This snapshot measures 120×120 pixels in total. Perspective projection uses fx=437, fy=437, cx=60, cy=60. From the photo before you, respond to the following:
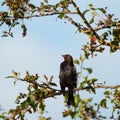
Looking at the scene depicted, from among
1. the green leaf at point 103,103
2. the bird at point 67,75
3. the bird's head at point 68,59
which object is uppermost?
the bird's head at point 68,59

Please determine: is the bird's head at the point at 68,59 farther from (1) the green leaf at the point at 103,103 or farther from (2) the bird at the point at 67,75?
(1) the green leaf at the point at 103,103

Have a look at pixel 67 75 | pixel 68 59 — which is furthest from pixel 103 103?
pixel 68 59

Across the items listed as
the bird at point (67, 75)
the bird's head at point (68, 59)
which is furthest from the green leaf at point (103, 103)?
the bird's head at point (68, 59)

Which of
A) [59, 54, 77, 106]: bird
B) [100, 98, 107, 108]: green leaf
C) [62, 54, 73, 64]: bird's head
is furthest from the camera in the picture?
[62, 54, 73, 64]: bird's head

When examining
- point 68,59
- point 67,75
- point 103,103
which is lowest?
point 103,103

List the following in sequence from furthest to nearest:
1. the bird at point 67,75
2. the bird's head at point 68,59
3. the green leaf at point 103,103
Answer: the bird's head at point 68,59 → the bird at point 67,75 → the green leaf at point 103,103

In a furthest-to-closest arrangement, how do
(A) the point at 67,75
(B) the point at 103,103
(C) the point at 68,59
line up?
1. (C) the point at 68,59
2. (A) the point at 67,75
3. (B) the point at 103,103

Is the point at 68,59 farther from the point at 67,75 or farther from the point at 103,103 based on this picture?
the point at 103,103

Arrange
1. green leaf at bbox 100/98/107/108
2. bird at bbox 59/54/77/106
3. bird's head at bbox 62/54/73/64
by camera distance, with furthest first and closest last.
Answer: bird's head at bbox 62/54/73/64, bird at bbox 59/54/77/106, green leaf at bbox 100/98/107/108

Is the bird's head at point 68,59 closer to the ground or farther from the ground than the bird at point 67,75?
farther from the ground

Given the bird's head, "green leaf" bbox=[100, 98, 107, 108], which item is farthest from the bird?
"green leaf" bbox=[100, 98, 107, 108]

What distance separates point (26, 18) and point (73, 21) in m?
0.84

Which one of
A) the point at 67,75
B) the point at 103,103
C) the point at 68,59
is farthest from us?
the point at 68,59

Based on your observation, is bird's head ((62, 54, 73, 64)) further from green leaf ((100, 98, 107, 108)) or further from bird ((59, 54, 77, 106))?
green leaf ((100, 98, 107, 108))
